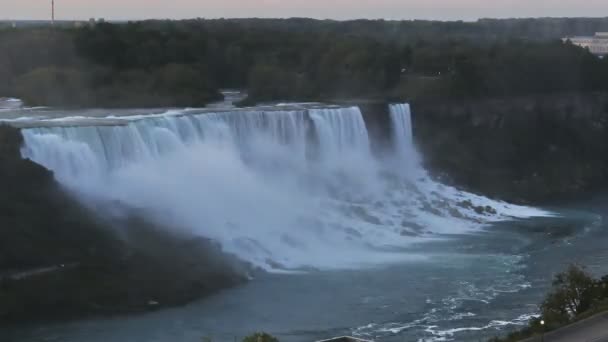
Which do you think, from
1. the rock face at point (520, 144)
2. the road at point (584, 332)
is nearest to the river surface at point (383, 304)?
the road at point (584, 332)

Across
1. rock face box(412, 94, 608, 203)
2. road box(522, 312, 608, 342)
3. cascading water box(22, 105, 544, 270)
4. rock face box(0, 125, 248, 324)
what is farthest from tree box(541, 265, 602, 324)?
rock face box(412, 94, 608, 203)

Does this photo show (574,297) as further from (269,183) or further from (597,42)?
(597,42)

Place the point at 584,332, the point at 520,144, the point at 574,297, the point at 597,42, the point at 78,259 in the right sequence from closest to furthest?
1. the point at 584,332
2. the point at 574,297
3. the point at 78,259
4. the point at 520,144
5. the point at 597,42

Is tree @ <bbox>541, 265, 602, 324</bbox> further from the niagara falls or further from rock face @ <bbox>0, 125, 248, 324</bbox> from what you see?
rock face @ <bbox>0, 125, 248, 324</bbox>

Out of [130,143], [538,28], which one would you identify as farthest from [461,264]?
[538,28]

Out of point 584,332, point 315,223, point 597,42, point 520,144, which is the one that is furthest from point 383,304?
point 597,42

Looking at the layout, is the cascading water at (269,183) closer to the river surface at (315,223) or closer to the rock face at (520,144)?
the river surface at (315,223)

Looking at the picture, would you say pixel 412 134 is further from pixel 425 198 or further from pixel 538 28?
pixel 538 28
